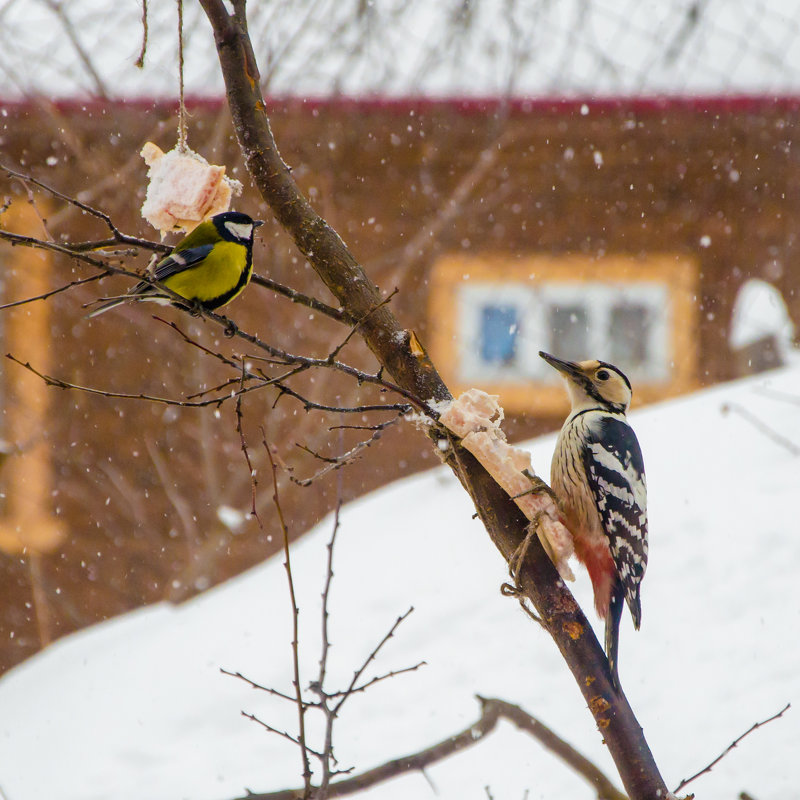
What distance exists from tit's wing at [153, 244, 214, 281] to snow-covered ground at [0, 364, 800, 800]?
178cm

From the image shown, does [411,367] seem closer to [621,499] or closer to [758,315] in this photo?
[621,499]

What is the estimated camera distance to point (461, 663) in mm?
3896

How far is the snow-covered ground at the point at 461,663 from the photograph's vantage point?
10.9ft

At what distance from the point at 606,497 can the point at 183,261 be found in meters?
1.53

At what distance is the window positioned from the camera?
23.1 ft

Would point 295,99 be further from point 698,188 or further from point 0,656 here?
point 0,656

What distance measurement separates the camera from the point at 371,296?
6.28ft

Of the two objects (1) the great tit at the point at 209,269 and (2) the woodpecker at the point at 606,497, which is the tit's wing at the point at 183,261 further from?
(2) the woodpecker at the point at 606,497

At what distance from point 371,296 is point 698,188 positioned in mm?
5983

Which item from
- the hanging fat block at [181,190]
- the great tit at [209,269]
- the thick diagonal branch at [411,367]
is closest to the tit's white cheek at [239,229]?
the great tit at [209,269]

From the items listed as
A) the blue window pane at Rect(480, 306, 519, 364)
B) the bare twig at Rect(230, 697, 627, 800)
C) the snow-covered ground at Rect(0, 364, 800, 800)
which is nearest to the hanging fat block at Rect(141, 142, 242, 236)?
the bare twig at Rect(230, 697, 627, 800)

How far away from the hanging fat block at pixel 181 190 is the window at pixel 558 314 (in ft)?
16.3

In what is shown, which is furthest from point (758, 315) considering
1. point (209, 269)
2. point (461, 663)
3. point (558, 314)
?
point (209, 269)

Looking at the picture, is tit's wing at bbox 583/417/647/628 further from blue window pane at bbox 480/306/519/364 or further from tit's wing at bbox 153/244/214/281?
blue window pane at bbox 480/306/519/364
